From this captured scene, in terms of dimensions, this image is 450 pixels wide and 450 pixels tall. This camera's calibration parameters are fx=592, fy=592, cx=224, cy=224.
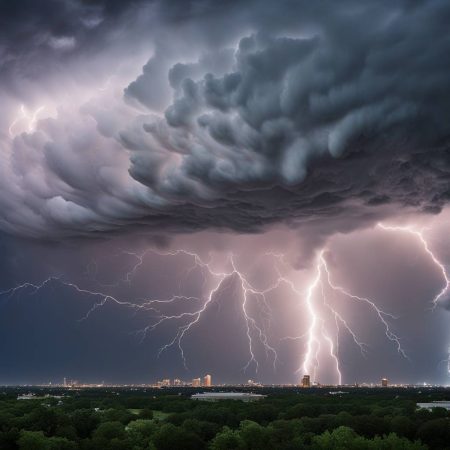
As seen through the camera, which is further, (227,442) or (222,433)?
(222,433)

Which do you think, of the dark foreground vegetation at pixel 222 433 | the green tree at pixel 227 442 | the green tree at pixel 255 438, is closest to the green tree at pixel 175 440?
the dark foreground vegetation at pixel 222 433

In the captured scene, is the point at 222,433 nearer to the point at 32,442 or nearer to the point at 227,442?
the point at 227,442

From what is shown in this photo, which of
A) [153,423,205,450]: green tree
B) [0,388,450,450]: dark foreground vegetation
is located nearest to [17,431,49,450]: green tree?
[0,388,450,450]: dark foreground vegetation

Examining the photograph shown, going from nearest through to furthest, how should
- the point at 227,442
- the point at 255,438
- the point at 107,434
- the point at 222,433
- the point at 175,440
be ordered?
the point at 227,442, the point at 175,440, the point at 255,438, the point at 222,433, the point at 107,434

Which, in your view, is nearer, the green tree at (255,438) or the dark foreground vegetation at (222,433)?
the dark foreground vegetation at (222,433)

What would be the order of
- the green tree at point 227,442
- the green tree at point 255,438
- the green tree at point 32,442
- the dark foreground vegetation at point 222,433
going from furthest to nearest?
the green tree at point 32,442 → the green tree at point 255,438 → the green tree at point 227,442 → the dark foreground vegetation at point 222,433

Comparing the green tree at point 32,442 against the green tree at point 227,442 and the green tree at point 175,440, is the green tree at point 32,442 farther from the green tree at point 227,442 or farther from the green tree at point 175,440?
the green tree at point 227,442

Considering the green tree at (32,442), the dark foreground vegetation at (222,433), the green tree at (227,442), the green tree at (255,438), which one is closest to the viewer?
the dark foreground vegetation at (222,433)

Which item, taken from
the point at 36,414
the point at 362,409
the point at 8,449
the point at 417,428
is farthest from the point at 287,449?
the point at 362,409

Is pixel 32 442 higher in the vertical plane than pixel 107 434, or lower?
higher

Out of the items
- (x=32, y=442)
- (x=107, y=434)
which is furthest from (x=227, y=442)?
(x=32, y=442)

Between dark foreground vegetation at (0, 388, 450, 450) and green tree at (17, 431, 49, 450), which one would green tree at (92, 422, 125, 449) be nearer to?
dark foreground vegetation at (0, 388, 450, 450)
